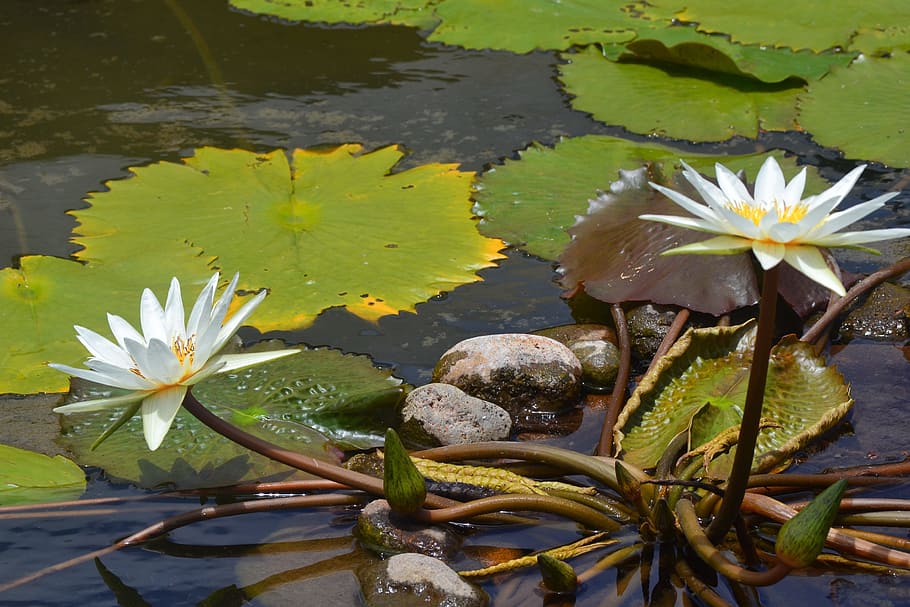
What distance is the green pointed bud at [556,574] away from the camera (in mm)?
1722

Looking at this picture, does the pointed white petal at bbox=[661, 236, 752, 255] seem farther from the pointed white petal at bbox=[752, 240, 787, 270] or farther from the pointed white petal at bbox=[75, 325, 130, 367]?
the pointed white petal at bbox=[75, 325, 130, 367]

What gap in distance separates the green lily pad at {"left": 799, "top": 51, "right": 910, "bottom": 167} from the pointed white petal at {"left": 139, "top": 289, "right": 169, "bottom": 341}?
8.58 feet

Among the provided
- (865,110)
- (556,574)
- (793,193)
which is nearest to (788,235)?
(793,193)

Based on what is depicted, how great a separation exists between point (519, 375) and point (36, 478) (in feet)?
3.81

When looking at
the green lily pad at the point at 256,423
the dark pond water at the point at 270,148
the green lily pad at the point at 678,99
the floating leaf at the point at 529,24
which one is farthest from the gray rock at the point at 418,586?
the floating leaf at the point at 529,24

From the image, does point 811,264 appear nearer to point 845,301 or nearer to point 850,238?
point 850,238

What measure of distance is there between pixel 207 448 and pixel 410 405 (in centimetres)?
50

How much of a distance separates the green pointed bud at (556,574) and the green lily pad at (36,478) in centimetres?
105

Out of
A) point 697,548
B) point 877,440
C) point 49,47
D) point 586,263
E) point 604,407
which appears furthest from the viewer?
point 49,47

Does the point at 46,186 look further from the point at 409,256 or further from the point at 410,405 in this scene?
the point at 410,405

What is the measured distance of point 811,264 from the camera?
1430 millimetres

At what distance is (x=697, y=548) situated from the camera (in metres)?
1.71

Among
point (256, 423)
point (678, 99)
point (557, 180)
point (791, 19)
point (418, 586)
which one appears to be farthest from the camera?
point (791, 19)

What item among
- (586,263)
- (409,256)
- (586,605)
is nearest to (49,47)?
(409,256)
